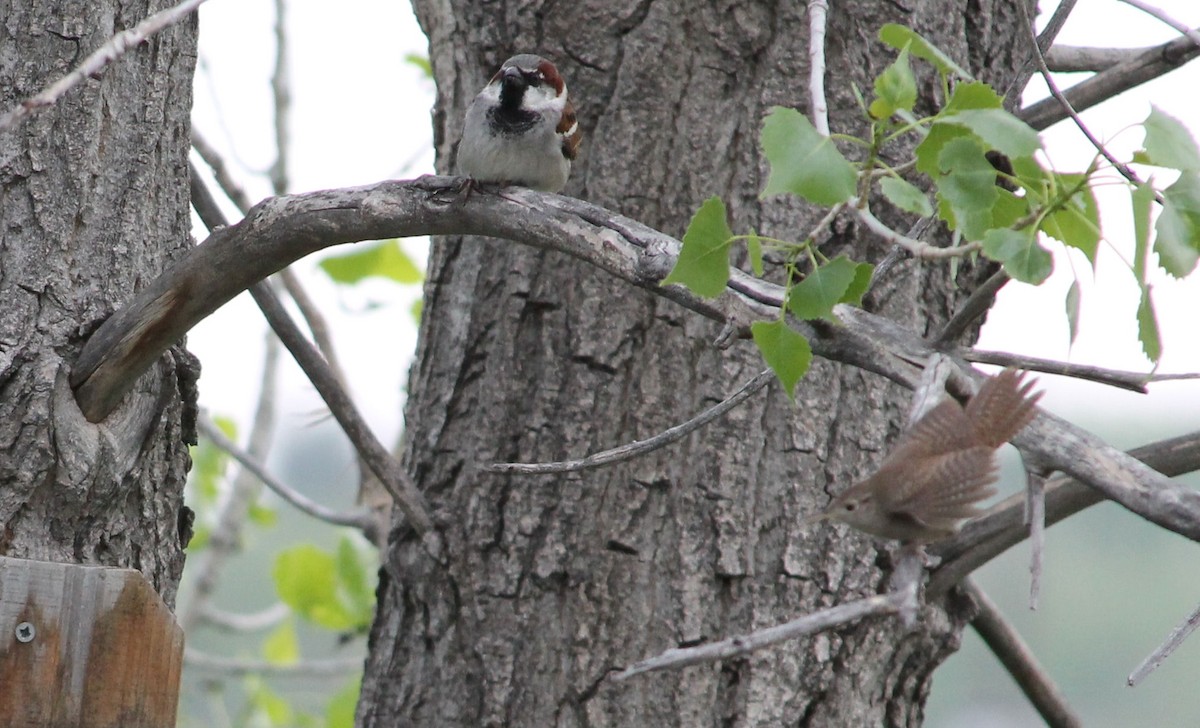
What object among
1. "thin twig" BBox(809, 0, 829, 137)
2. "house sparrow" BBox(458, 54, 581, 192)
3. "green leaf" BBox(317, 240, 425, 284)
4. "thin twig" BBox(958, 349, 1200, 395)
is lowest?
"thin twig" BBox(958, 349, 1200, 395)

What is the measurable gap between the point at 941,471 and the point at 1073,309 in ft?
0.86

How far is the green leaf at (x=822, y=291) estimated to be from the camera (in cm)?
111

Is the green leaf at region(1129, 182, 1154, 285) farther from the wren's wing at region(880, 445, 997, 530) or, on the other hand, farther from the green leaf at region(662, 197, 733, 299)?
the green leaf at region(662, 197, 733, 299)

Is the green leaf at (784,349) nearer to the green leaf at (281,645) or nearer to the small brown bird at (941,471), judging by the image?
the small brown bird at (941,471)

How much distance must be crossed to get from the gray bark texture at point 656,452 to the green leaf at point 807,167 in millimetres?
1202

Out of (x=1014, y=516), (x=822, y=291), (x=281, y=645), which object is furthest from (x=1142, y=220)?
(x=281, y=645)

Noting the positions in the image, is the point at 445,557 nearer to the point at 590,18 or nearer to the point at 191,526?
the point at 191,526

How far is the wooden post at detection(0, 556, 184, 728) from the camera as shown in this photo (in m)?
1.54

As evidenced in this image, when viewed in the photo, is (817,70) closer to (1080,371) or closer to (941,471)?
(1080,371)

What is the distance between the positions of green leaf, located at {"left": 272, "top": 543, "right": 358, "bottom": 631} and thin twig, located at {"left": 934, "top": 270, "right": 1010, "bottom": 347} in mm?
2928

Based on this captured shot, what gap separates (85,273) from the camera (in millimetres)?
1772

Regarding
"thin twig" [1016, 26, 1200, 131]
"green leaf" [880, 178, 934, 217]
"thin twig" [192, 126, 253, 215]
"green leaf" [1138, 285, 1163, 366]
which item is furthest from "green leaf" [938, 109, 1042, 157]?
"thin twig" [192, 126, 253, 215]

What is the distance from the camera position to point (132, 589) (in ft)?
5.30

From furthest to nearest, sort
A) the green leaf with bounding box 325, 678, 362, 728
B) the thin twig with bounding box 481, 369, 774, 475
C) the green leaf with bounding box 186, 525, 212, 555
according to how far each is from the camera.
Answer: the green leaf with bounding box 186, 525, 212, 555, the green leaf with bounding box 325, 678, 362, 728, the thin twig with bounding box 481, 369, 774, 475
